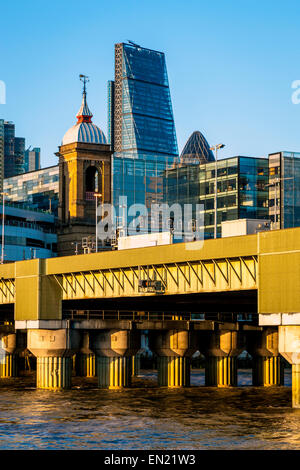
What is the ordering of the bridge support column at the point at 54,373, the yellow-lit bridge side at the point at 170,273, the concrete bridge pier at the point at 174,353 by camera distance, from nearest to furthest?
the yellow-lit bridge side at the point at 170,273
the bridge support column at the point at 54,373
the concrete bridge pier at the point at 174,353

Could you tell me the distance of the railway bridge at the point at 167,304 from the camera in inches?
2249

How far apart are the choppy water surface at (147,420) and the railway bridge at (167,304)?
4226mm

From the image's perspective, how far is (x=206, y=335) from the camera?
89.4 meters

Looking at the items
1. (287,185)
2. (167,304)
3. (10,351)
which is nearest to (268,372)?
(167,304)

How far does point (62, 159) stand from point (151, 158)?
61.9 feet

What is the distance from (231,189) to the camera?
156875 millimetres

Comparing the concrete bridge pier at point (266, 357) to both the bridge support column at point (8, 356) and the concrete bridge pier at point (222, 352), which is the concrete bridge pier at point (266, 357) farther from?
the bridge support column at point (8, 356)

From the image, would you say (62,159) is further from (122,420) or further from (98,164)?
(122,420)

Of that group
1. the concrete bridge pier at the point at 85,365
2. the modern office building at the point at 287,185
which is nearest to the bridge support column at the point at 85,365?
the concrete bridge pier at the point at 85,365

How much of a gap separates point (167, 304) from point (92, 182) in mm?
95717

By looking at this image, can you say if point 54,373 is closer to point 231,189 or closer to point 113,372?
point 113,372

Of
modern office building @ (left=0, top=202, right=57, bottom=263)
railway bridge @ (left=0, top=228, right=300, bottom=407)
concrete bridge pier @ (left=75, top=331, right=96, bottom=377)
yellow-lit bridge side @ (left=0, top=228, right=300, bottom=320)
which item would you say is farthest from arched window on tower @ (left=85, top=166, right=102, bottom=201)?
yellow-lit bridge side @ (left=0, top=228, right=300, bottom=320)

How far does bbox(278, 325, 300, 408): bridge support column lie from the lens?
55094mm

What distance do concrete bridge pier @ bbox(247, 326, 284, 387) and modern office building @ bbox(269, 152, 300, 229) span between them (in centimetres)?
5766
